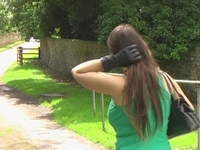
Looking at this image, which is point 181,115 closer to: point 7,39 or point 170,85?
point 170,85

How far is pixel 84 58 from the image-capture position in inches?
770

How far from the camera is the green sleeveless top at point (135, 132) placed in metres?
2.70

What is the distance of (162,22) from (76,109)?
3430 mm

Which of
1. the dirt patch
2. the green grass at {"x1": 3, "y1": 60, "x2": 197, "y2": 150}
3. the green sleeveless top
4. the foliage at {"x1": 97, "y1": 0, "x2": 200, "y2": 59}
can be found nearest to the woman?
the green sleeveless top

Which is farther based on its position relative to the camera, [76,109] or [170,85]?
[76,109]

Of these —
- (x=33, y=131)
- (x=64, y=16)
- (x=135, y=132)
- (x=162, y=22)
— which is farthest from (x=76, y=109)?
(x=64, y=16)

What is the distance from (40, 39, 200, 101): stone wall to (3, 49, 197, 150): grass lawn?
4.20 feet

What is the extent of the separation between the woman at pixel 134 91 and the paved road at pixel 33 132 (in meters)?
5.25

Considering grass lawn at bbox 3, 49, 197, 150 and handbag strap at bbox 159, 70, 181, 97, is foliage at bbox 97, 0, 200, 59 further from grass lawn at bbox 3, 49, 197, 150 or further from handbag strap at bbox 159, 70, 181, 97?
handbag strap at bbox 159, 70, 181, 97

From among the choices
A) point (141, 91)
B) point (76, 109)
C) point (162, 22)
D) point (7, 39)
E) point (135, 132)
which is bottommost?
point (7, 39)

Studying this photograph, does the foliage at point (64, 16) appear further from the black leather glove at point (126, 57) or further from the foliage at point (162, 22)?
the black leather glove at point (126, 57)

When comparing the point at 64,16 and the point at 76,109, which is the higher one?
the point at 64,16

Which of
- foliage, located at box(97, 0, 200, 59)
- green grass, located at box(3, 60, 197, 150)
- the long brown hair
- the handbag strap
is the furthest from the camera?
foliage, located at box(97, 0, 200, 59)

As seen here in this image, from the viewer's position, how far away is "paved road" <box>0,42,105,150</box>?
27.2 ft
